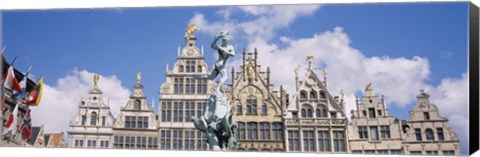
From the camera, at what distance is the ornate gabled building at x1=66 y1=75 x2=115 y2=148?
22250 mm

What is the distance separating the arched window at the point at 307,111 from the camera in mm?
22125

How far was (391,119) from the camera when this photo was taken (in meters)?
21.7

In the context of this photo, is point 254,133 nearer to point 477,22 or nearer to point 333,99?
point 333,99

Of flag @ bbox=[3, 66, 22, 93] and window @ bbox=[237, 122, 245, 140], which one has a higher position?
flag @ bbox=[3, 66, 22, 93]

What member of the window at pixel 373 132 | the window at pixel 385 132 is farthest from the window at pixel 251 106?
the window at pixel 385 132

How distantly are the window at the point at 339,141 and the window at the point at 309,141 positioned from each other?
90 cm

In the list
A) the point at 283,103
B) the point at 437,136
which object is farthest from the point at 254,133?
the point at 437,136

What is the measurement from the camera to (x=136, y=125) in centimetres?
2234

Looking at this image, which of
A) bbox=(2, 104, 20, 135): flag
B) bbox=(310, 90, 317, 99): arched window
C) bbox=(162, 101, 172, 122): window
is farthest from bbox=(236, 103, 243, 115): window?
bbox=(2, 104, 20, 135): flag

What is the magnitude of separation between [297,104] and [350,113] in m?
2.35

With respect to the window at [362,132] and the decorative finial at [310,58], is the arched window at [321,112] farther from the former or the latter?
the decorative finial at [310,58]

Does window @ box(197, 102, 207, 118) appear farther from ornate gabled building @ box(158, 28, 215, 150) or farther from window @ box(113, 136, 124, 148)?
window @ box(113, 136, 124, 148)

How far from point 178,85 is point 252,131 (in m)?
4.01

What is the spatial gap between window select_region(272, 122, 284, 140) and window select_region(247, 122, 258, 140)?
79 centimetres
